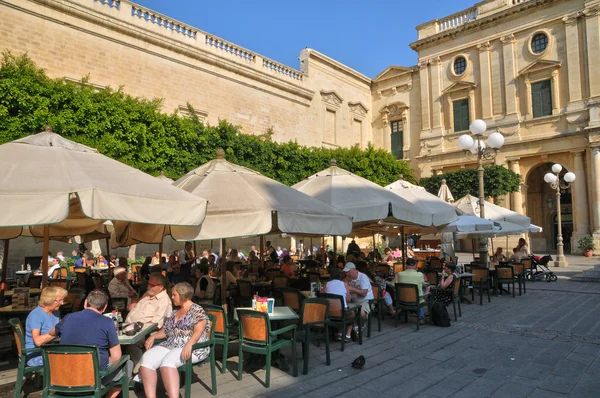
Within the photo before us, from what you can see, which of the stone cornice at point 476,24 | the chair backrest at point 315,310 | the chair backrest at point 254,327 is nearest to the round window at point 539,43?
the stone cornice at point 476,24

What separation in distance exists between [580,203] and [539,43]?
10.1 meters

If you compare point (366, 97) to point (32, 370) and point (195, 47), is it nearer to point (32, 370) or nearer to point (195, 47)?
point (195, 47)

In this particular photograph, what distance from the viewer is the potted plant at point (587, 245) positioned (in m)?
22.4

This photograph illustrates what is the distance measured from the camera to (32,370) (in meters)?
3.83

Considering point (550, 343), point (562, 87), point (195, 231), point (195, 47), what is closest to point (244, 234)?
point (195, 231)

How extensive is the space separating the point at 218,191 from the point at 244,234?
2.79 ft

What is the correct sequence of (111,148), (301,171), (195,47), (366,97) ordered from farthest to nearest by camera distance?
(366,97) → (301,171) → (195,47) → (111,148)

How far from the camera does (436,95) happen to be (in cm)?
2995

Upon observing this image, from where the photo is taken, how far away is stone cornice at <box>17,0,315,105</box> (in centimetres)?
1575

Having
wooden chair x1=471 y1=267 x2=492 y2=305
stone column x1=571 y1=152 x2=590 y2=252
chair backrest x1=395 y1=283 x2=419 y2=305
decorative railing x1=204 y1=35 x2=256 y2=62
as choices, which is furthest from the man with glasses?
stone column x1=571 y1=152 x2=590 y2=252

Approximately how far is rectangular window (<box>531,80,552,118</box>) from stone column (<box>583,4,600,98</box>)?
7.28 feet

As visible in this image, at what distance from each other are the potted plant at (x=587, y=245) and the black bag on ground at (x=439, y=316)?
20058 millimetres

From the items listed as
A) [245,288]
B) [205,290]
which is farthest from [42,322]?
[245,288]

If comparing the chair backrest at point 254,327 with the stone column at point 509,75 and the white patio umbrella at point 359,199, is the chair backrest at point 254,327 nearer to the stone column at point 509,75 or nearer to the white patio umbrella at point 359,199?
the white patio umbrella at point 359,199
